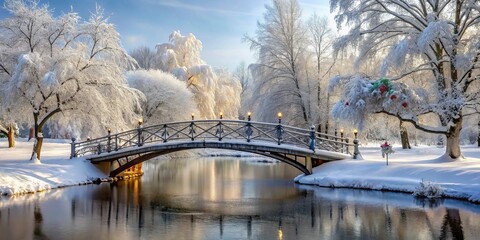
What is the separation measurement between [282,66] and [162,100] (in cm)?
1075

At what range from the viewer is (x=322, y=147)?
880 inches

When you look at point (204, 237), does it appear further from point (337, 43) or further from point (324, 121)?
point (324, 121)

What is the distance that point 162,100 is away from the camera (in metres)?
37.5

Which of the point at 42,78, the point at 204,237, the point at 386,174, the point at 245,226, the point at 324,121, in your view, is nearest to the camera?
the point at 204,237

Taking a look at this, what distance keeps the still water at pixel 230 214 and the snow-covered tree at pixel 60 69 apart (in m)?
4.15

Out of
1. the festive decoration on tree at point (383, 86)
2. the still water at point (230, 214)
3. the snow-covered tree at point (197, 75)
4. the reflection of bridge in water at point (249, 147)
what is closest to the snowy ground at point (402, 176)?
the still water at point (230, 214)

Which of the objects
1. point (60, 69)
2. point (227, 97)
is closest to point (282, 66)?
point (60, 69)

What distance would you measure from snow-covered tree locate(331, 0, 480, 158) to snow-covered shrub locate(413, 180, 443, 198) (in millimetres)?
3739

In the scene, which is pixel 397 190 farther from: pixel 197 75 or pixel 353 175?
pixel 197 75

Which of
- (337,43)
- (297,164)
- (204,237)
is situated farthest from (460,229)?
(337,43)

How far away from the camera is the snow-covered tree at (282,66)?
30.6 meters

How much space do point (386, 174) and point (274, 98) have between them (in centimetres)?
1319

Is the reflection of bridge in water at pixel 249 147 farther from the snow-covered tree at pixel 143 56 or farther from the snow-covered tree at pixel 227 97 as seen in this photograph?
the snow-covered tree at pixel 143 56

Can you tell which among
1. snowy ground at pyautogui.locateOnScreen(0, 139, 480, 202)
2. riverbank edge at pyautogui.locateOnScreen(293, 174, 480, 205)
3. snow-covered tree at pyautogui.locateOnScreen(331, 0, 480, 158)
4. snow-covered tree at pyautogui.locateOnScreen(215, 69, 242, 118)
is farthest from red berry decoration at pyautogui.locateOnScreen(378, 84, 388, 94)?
snow-covered tree at pyautogui.locateOnScreen(215, 69, 242, 118)
